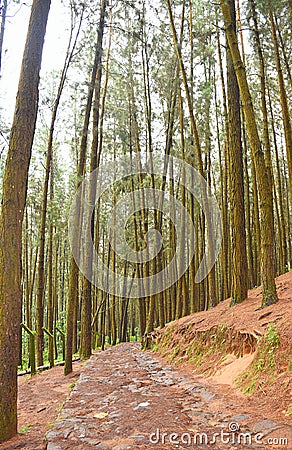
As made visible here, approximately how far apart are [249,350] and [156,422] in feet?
6.93

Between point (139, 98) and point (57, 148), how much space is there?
416cm

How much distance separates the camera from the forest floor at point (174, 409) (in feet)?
9.70

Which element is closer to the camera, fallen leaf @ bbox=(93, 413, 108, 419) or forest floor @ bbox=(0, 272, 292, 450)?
forest floor @ bbox=(0, 272, 292, 450)

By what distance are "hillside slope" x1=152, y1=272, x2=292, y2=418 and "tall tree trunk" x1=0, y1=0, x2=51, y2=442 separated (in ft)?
7.32

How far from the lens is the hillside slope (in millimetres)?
3834

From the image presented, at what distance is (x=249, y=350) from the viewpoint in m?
5.14

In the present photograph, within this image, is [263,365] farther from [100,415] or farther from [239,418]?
[100,415]

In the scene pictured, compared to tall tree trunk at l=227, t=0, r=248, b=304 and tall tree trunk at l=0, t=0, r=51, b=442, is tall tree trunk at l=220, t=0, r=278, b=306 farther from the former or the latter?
tall tree trunk at l=0, t=0, r=51, b=442

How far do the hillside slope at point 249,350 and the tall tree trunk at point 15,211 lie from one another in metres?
2.23

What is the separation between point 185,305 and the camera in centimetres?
1260

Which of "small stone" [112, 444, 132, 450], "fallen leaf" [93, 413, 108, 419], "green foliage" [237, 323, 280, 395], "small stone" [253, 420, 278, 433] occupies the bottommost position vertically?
"fallen leaf" [93, 413, 108, 419]

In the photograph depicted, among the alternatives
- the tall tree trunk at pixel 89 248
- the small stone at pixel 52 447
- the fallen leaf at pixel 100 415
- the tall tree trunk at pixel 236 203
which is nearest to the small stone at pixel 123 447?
the small stone at pixel 52 447

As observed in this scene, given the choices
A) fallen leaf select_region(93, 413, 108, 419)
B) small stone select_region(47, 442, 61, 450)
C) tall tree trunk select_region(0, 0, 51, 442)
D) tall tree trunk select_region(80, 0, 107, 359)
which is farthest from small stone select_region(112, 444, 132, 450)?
tall tree trunk select_region(80, 0, 107, 359)

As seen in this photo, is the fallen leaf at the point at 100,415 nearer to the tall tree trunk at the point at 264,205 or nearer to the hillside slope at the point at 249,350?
the hillside slope at the point at 249,350
